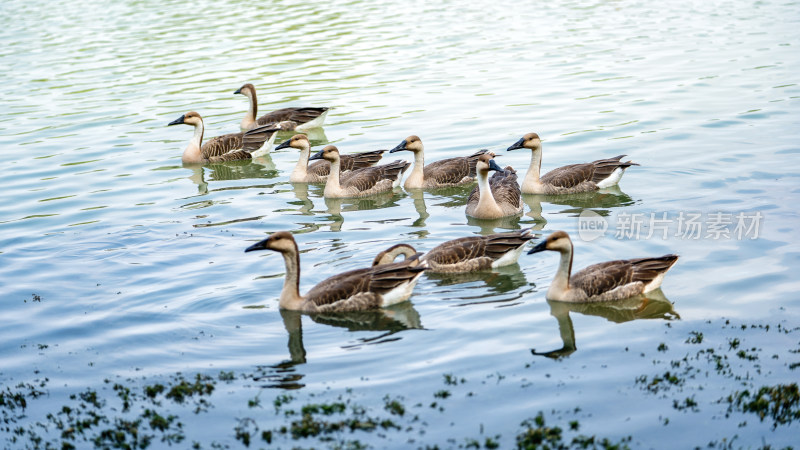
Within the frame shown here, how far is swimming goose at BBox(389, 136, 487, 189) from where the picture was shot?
20.5 meters

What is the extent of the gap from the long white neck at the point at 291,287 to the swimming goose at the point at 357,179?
6.97m

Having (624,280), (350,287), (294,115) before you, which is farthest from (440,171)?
(624,280)

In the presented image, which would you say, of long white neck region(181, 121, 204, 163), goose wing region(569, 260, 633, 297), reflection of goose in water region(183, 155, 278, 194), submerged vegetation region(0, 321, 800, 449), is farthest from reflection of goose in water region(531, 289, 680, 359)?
long white neck region(181, 121, 204, 163)

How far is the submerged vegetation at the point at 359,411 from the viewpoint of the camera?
968cm

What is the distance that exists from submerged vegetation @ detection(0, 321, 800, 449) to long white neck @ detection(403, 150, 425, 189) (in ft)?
32.4

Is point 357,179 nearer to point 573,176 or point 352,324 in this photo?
point 573,176

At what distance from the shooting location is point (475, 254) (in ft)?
48.8

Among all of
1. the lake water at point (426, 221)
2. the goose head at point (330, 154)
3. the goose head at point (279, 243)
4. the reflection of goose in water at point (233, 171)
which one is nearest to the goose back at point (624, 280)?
the lake water at point (426, 221)

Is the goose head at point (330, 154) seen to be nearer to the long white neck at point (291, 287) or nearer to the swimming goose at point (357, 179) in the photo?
the swimming goose at point (357, 179)

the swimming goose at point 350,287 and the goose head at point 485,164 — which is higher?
the goose head at point 485,164

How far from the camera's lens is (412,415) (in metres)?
10.2

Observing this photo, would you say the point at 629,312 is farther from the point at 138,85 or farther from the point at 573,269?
the point at 138,85

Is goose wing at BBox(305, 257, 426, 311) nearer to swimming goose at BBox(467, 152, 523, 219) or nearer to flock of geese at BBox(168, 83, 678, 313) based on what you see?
flock of geese at BBox(168, 83, 678, 313)

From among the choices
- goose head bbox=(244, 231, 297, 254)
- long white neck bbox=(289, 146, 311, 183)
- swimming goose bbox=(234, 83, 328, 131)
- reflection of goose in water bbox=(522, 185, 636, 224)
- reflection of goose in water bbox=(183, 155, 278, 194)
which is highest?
goose head bbox=(244, 231, 297, 254)
